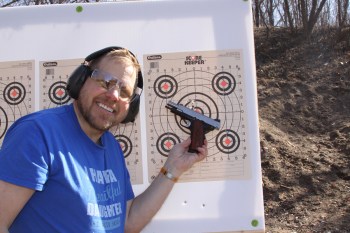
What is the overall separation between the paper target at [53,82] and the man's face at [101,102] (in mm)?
625

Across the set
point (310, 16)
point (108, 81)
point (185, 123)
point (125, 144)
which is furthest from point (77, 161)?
point (310, 16)

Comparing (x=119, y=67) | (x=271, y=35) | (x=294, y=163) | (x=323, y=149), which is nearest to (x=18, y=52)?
(x=119, y=67)

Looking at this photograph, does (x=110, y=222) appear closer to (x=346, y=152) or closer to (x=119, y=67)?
(x=119, y=67)

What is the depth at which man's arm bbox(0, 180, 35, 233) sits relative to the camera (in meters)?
1.72

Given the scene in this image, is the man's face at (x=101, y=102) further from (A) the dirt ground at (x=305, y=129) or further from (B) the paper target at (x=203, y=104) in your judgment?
(A) the dirt ground at (x=305, y=129)

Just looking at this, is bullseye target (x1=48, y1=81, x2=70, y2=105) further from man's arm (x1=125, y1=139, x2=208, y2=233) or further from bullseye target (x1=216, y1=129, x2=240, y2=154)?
bullseye target (x1=216, y1=129, x2=240, y2=154)

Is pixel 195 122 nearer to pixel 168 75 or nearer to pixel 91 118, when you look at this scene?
pixel 168 75

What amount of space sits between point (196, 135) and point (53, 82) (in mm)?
839

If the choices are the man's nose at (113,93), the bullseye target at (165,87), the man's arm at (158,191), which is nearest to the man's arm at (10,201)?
the man's nose at (113,93)

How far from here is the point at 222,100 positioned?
263 cm

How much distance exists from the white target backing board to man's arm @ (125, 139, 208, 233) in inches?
4.8

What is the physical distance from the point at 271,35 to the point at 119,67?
6082 millimetres

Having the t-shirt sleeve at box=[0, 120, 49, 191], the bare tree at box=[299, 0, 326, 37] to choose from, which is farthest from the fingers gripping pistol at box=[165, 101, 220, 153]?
the bare tree at box=[299, 0, 326, 37]

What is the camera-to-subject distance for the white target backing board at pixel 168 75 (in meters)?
2.59
